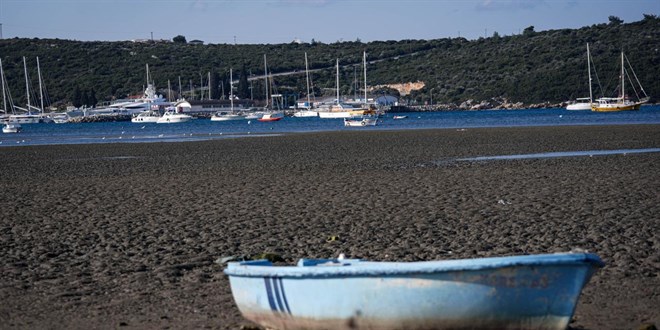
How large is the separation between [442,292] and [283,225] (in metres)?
8.45

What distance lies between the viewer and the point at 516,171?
24797mm

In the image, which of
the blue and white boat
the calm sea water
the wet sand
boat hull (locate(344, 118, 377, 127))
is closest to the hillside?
the calm sea water

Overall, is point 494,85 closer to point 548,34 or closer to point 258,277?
point 548,34

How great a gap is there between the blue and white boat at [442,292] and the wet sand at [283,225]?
5.41ft

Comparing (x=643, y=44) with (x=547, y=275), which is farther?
(x=643, y=44)

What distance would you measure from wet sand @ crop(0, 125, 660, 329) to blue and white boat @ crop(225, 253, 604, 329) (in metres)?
1.65

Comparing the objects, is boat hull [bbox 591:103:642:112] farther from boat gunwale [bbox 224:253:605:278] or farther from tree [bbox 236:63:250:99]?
boat gunwale [bbox 224:253:605:278]

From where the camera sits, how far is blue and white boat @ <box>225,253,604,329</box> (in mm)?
7566

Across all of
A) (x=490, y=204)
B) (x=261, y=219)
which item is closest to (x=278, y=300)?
(x=261, y=219)

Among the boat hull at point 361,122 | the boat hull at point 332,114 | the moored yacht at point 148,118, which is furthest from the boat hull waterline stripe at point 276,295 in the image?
the moored yacht at point 148,118

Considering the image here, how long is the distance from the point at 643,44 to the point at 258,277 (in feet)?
520

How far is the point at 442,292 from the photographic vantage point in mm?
7641

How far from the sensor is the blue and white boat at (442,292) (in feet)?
24.8

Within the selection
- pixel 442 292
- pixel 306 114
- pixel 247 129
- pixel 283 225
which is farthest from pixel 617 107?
pixel 442 292
